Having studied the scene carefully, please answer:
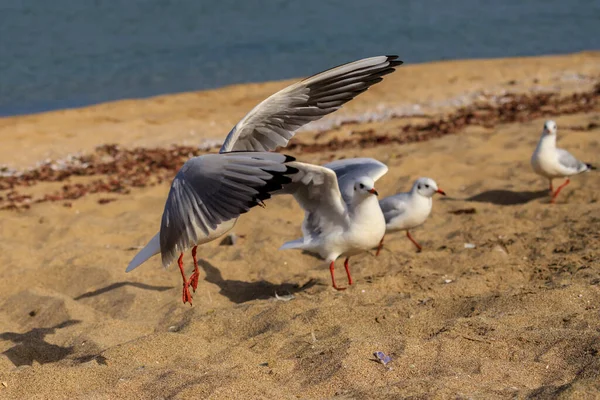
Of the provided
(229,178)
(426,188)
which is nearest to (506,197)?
(426,188)

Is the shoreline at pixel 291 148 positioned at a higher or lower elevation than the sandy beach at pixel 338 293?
lower

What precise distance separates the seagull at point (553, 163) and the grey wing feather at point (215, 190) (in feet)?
14.3

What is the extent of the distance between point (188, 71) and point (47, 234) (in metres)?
12.5

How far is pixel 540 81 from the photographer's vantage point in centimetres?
1508

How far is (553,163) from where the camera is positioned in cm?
786

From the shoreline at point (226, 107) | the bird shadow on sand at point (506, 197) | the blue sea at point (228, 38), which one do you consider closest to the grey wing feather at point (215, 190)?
the bird shadow on sand at point (506, 197)

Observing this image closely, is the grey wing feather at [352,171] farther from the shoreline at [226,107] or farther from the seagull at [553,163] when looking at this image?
the shoreline at [226,107]

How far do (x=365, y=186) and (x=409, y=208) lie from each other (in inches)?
49.8

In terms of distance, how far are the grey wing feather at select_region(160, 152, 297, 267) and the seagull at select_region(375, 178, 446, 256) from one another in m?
2.71

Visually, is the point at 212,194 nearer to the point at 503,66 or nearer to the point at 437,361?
the point at 437,361

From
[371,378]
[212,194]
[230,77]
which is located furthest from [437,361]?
[230,77]

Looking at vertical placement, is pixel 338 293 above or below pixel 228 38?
above

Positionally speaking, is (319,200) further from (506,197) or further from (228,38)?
(228,38)

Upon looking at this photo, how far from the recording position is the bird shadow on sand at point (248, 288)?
19.8 ft
